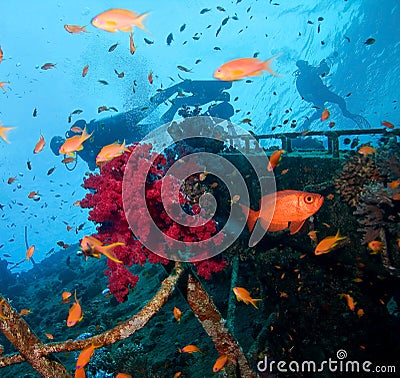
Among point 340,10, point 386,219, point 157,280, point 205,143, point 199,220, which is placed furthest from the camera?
point 340,10

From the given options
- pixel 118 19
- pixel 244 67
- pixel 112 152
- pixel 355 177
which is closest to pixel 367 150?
pixel 355 177

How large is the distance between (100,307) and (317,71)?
26.9m

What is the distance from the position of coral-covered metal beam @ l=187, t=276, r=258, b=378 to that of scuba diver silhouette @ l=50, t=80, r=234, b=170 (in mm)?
14511

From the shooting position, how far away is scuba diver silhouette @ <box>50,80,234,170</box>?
16.3 metres

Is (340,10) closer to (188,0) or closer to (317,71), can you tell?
(188,0)

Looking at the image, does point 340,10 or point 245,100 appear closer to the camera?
point 340,10

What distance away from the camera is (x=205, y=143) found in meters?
7.63

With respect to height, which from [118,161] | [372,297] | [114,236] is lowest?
[372,297]

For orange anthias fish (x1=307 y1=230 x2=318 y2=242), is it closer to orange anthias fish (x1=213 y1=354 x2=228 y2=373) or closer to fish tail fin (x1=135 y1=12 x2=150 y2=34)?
orange anthias fish (x1=213 y1=354 x2=228 y2=373)

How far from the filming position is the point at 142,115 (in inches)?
663

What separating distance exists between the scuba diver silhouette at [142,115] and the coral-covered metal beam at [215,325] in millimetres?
14511

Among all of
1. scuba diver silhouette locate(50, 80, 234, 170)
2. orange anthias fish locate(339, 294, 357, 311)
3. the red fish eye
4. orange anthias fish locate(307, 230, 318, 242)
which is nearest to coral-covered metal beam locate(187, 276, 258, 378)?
the red fish eye

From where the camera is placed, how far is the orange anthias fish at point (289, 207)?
263 centimetres

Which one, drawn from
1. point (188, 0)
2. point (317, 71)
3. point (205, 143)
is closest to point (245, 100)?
point (188, 0)
